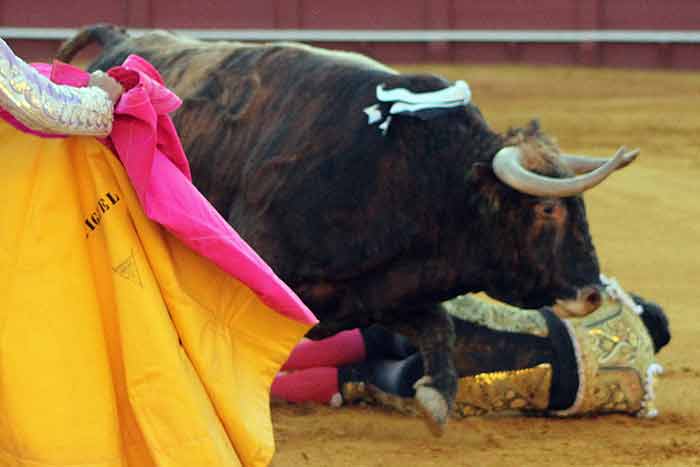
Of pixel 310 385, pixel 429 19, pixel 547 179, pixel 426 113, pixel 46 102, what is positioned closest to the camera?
pixel 46 102

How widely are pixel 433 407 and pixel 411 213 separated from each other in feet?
1.65

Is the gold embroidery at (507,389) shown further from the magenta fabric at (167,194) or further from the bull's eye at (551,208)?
the magenta fabric at (167,194)

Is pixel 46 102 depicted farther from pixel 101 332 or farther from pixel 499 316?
pixel 499 316

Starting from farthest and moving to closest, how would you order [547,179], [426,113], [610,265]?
[610,265], [426,113], [547,179]

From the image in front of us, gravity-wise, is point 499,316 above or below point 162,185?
below

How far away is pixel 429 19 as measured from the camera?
13156 mm

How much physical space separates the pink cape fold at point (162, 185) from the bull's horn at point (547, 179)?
3.78ft

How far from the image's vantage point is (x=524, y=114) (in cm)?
1118

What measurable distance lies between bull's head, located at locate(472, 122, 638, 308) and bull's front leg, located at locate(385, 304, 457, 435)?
0.70 feet

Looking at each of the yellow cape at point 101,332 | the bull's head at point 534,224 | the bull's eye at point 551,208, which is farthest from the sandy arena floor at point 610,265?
the yellow cape at point 101,332

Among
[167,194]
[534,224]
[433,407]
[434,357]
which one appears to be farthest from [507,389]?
[167,194]

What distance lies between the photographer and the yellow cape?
296cm

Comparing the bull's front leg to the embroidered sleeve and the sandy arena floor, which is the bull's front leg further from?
the embroidered sleeve

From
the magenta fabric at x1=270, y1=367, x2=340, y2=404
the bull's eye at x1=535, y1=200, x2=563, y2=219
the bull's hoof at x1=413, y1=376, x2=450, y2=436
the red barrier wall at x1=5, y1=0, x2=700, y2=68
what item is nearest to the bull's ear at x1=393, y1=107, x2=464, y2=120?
the bull's eye at x1=535, y1=200, x2=563, y2=219
